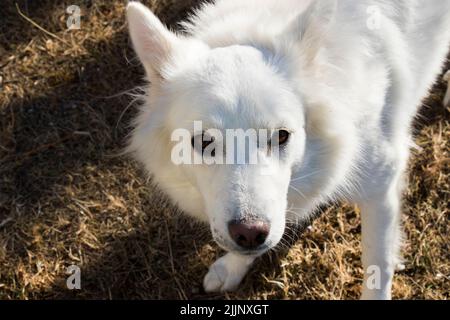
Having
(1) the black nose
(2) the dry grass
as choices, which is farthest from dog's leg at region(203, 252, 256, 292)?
(1) the black nose

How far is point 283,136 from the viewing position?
2.27 metres

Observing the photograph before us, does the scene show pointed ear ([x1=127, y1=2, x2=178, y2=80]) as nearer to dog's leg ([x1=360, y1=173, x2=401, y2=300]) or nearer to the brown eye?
the brown eye

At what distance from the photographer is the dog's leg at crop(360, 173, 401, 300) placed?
2.84 m

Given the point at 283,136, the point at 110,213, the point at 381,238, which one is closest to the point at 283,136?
the point at 283,136

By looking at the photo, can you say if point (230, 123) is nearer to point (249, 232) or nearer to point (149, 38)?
point (249, 232)

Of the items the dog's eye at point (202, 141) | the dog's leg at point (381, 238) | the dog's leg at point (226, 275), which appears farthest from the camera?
the dog's leg at point (226, 275)

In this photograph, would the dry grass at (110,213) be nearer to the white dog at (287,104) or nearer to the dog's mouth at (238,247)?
the white dog at (287,104)

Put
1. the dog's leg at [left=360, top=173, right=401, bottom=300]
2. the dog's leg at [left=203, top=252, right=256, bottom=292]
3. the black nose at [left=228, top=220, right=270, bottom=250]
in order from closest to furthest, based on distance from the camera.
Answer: the black nose at [left=228, top=220, right=270, bottom=250] < the dog's leg at [left=360, top=173, right=401, bottom=300] < the dog's leg at [left=203, top=252, right=256, bottom=292]

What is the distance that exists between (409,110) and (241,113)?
125 centimetres

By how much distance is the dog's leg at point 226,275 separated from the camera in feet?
11.1

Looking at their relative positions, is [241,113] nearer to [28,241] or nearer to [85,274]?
[85,274]

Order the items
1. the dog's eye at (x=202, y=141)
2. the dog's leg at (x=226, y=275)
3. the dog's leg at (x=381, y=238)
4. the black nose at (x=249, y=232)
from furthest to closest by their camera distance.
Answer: the dog's leg at (x=226, y=275), the dog's leg at (x=381, y=238), the dog's eye at (x=202, y=141), the black nose at (x=249, y=232)

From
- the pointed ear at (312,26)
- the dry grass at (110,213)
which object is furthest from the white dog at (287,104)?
the dry grass at (110,213)

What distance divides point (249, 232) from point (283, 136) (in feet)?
1.39
